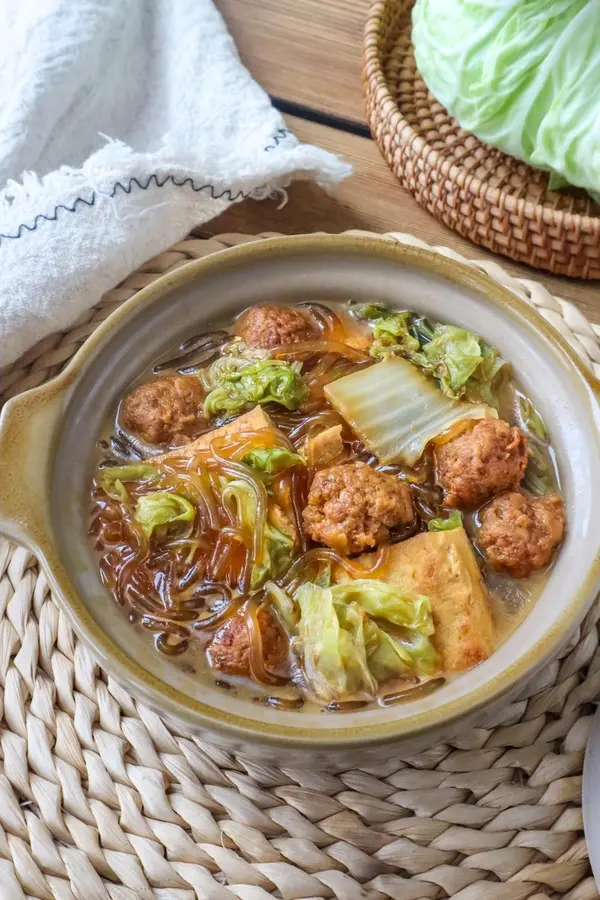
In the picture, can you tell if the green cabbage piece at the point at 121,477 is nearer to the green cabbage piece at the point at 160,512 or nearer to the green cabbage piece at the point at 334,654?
the green cabbage piece at the point at 160,512

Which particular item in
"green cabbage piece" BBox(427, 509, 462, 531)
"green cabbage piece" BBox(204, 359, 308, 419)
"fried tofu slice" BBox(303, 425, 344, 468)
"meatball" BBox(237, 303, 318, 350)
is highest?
"meatball" BBox(237, 303, 318, 350)

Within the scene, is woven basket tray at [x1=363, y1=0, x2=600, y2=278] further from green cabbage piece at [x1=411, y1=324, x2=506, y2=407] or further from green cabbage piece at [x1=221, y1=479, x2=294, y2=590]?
green cabbage piece at [x1=221, y1=479, x2=294, y2=590]

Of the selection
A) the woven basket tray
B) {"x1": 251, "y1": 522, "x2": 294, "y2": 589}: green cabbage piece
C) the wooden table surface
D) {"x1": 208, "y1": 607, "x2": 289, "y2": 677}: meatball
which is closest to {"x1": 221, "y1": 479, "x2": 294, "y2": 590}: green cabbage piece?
{"x1": 251, "y1": 522, "x2": 294, "y2": 589}: green cabbage piece

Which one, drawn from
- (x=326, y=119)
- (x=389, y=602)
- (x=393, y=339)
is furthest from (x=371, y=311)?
(x=326, y=119)

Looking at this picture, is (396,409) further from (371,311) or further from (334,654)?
(334,654)

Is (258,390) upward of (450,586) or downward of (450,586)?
upward

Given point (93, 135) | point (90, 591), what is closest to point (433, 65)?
point (93, 135)
